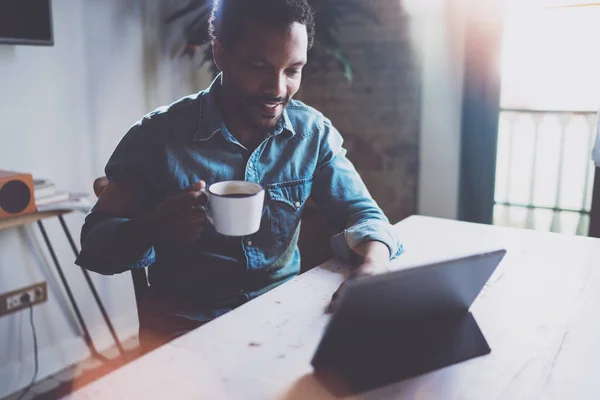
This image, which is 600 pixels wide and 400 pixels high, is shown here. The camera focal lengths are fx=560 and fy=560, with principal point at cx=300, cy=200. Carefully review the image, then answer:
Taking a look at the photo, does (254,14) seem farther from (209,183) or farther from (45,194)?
(45,194)

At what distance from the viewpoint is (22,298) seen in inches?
83.3

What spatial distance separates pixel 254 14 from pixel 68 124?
1.34 m

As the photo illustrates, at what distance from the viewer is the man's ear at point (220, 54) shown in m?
1.21

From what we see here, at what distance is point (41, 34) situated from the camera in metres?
1.96

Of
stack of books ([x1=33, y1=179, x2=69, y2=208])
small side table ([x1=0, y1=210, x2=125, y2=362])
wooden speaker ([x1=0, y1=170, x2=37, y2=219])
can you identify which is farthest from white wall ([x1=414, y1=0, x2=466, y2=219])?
wooden speaker ([x1=0, y1=170, x2=37, y2=219])

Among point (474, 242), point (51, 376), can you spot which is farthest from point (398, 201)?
point (51, 376)

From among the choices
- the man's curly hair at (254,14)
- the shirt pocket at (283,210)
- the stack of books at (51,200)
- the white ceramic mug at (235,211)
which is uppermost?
the man's curly hair at (254,14)

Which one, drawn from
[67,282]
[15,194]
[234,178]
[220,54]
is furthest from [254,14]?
[67,282]

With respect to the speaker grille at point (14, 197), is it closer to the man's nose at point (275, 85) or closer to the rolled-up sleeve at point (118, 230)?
the rolled-up sleeve at point (118, 230)

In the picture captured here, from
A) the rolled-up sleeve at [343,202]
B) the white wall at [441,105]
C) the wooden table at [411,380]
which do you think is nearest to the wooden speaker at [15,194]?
the rolled-up sleeve at [343,202]

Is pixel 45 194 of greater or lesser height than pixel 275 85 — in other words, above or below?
below

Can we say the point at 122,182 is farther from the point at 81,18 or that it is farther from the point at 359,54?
the point at 359,54

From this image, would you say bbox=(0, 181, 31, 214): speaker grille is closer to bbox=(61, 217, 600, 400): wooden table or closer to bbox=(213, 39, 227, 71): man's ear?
bbox=(213, 39, 227, 71): man's ear

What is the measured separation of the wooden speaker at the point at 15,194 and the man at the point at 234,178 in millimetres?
753
